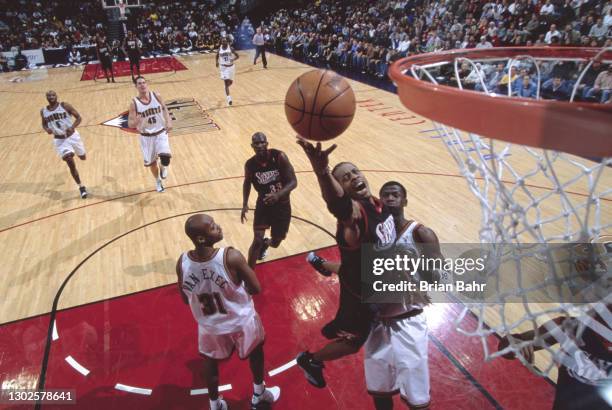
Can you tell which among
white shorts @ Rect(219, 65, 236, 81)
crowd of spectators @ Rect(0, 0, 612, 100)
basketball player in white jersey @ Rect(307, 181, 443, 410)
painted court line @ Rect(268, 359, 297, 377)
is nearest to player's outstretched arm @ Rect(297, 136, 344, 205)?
basketball player in white jersey @ Rect(307, 181, 443, 410)

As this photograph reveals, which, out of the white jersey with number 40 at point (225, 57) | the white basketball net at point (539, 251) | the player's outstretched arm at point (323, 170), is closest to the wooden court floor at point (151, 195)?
the white jersey with number 40 at point (225, 57)

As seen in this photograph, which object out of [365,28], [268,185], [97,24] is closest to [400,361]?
[268,185]

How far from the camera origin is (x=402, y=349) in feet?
7.48

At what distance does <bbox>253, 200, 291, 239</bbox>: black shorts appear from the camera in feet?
13.0

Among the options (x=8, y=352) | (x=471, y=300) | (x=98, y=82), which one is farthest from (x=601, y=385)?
(x=98, y=82)

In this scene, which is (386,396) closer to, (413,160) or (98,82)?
(413,160)

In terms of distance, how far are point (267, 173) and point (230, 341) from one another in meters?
1.70

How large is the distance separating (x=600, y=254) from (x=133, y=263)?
4.20 m

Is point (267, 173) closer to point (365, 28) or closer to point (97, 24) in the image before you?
point (365, 28)

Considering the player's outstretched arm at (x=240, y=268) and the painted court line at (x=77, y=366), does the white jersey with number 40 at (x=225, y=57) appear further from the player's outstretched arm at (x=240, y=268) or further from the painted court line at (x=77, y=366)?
the player's outstretched arm at (x=240, y=268)

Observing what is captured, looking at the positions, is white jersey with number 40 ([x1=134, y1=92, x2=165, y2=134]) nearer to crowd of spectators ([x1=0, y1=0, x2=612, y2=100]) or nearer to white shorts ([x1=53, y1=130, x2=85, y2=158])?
white shorts ([x1=53, y1=130, x2=85, y2=158])

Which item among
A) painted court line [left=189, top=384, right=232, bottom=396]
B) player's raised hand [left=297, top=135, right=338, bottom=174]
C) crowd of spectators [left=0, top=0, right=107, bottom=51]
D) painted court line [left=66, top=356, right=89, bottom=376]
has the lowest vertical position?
crowd of spectators [left=0, top=0, right=107, bottom=51]

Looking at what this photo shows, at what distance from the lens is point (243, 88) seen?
1314 cm

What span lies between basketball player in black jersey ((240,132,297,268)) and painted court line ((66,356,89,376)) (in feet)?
5.23
